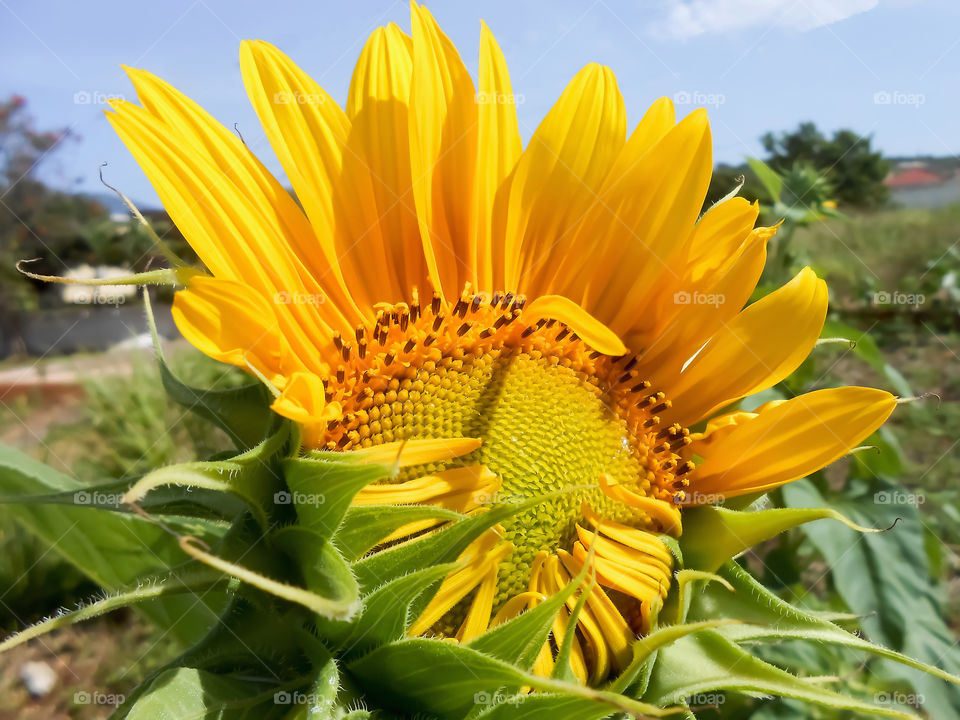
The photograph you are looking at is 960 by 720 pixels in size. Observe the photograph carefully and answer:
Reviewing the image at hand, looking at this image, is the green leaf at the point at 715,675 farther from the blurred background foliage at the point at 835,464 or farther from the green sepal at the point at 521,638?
the green sepal at the point at 521,638

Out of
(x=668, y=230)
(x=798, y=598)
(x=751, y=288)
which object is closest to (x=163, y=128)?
(x=668, y=230)

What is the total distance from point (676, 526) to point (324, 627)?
58cm

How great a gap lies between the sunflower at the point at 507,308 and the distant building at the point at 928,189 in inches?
284

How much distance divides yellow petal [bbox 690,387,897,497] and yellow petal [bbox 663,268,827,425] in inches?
2.7

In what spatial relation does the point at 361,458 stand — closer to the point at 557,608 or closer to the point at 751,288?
the point at 557,608

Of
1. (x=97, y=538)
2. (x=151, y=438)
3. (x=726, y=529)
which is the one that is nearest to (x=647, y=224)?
(x=726, y=529)

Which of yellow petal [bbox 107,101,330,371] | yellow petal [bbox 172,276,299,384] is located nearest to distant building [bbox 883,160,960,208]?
yellow petal [bbox 107,101,330,371]

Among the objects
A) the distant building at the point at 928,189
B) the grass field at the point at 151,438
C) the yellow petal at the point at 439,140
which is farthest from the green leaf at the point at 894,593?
the distant building at the point at 928,189

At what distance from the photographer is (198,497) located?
43.9 inches

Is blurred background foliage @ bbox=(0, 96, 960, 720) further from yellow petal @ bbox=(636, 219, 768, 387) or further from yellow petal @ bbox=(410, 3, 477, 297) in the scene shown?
yellow petal @ bbox=(410, 3, 477, 297)

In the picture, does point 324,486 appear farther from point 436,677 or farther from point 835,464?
point 835,464

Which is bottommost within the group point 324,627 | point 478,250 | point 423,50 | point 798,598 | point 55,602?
point 55,602

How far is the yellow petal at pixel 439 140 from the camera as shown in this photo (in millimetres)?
1237

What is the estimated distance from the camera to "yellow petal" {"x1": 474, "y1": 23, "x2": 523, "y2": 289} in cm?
127
